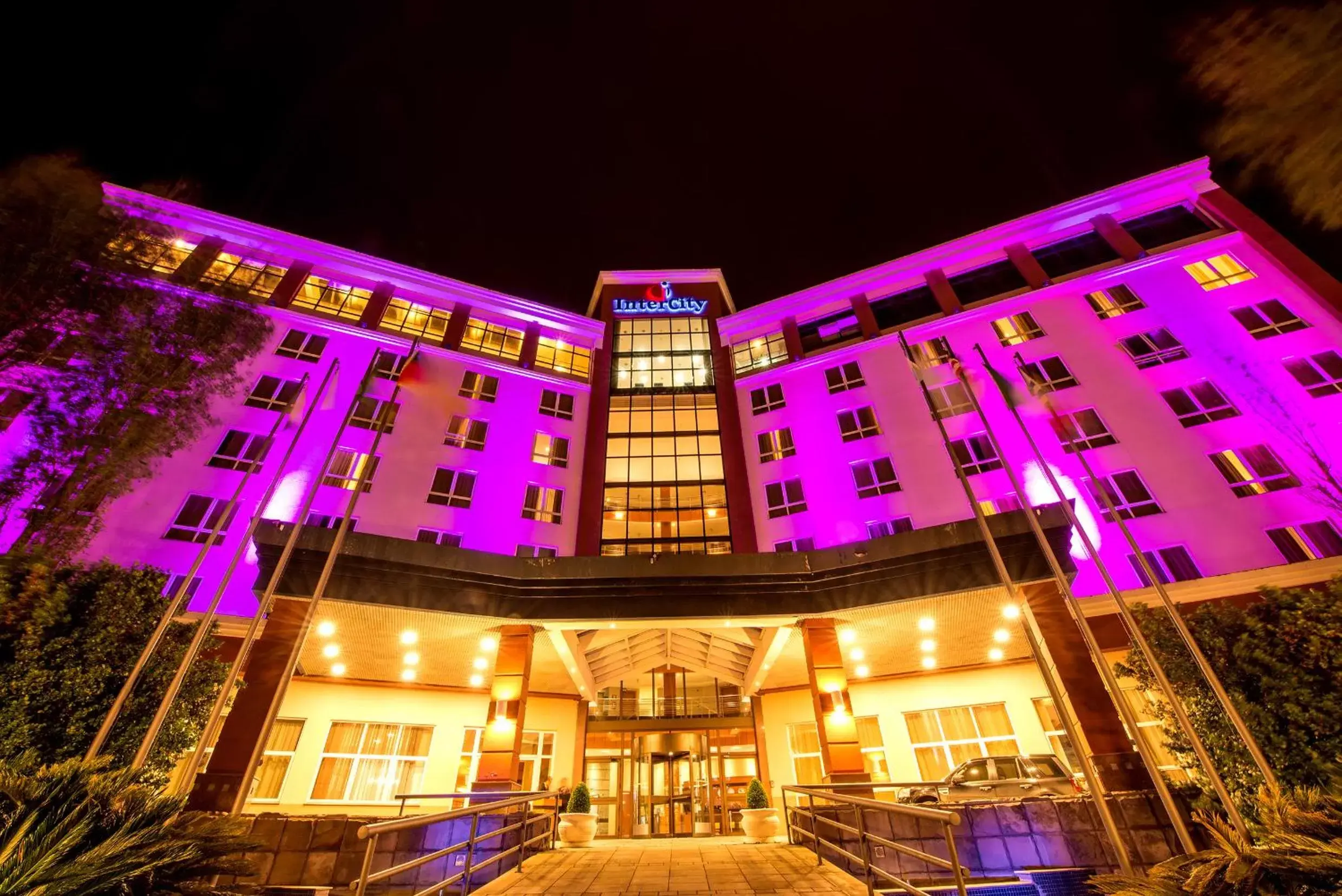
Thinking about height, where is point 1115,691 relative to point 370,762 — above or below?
above

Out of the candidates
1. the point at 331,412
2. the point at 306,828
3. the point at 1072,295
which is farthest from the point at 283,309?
the point at 1072,295

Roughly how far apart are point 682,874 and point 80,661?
10.7 metres

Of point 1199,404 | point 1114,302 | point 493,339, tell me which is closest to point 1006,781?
point 1199,404

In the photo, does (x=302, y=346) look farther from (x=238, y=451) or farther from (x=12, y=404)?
(x=12, y=404)

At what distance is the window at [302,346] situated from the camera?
75.7ft

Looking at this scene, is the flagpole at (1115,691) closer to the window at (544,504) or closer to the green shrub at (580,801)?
the green shrub at (580,801)

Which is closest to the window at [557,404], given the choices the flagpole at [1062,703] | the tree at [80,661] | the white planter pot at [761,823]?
the flagpole at [1062,703]

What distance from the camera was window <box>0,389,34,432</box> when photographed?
17188 mm

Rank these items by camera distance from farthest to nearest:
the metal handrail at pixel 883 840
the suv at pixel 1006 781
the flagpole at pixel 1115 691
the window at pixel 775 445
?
the window at pixel 775 445
the suv at pixel 1006 781
the flagpole at pixel 1115 691
the metal handrail at pixel 883 840

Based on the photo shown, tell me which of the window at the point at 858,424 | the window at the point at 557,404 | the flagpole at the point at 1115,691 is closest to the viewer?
the flagpole at the point at 1115,691

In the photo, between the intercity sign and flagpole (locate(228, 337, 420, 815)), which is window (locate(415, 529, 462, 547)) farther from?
the intercity sign

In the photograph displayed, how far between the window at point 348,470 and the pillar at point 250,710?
7608 millimetres

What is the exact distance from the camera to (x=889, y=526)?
20328 millimetres

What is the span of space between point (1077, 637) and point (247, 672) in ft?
64.0
